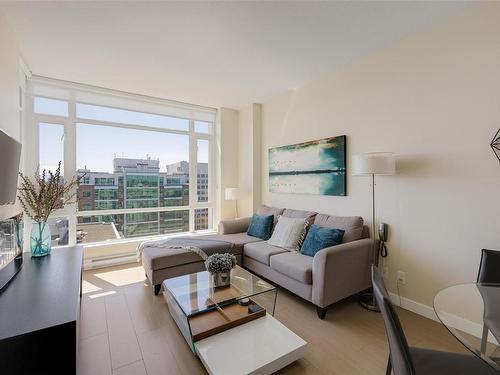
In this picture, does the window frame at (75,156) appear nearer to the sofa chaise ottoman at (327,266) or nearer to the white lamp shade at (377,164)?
the sofa chaise ottoman at (327,266)

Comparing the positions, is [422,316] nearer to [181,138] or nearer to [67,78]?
[181,138]

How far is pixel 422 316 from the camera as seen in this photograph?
7.75ft

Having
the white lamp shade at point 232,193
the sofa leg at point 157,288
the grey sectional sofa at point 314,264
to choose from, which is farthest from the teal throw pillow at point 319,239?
the white lamp shade at point 232,193

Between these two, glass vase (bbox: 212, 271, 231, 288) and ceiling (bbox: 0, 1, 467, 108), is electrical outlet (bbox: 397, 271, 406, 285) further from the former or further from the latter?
ceiling (bbox: 0, 1, 467, 108)

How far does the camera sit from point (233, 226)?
13.2ft

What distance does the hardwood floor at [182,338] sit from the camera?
1.73 meters

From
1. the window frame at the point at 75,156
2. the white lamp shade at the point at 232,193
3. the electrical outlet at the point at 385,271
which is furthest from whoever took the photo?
the white lamp shade at the point at 232,193

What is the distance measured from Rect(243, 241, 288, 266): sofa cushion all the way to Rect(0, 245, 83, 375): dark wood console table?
6.10 ft

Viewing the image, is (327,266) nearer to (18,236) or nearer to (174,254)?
(174,254)

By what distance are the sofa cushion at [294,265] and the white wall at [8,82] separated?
2.58 meters

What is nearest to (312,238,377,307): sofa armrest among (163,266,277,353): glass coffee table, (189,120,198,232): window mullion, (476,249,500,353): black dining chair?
(163,266,277,353): glass coffee table

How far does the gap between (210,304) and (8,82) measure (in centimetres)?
282

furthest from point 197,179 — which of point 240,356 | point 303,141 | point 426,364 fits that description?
point 426,364

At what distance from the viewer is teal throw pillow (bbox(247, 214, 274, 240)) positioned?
12.0 ft
